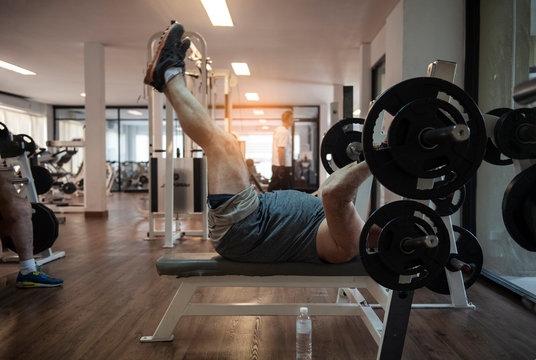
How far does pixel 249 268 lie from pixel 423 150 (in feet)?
2.38

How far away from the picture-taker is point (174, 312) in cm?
139

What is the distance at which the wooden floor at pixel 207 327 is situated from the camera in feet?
4.36

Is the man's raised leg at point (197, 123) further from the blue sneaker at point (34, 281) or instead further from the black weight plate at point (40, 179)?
the black weight plate at point (40, 179)

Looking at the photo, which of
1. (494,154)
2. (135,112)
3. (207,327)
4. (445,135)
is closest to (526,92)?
(445,135)

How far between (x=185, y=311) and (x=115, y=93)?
7.45m

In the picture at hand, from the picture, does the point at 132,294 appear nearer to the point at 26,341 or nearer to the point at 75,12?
the point at 26,341

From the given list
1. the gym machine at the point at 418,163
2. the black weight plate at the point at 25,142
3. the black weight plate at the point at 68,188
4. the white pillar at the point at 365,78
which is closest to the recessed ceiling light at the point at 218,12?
the white pillar at the point at 365,78

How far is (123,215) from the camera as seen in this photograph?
5.21 meters

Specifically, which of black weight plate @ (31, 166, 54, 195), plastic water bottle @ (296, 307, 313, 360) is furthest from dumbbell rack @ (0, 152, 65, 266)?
plastic water bottle @ (296, 307, 313, 360)

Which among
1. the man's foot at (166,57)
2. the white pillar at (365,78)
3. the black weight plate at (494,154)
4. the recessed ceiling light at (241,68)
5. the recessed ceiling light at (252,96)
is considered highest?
the recessed ceiling light at (241,68)

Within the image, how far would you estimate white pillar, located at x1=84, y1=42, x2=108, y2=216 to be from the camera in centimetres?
476

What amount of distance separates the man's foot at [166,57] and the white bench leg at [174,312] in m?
0.79

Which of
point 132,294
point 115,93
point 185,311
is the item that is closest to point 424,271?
point 185,311

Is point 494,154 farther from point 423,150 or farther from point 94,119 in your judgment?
point 94,119
